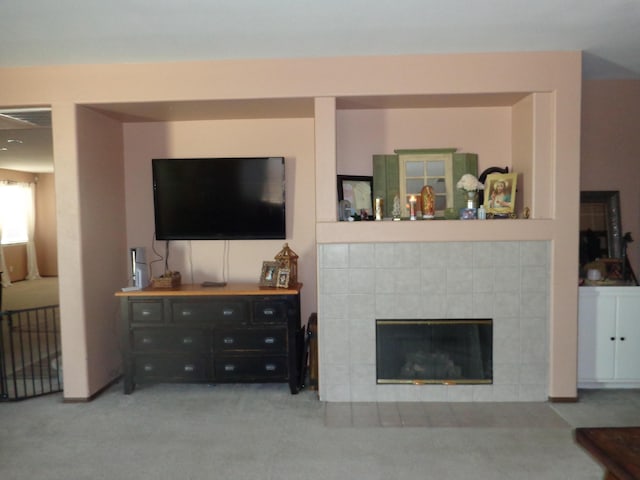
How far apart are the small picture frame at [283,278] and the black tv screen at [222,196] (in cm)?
39

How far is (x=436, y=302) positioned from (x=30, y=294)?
811 centimetres

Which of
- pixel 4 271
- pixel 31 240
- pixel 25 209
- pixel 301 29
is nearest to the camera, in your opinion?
pixel 301 29

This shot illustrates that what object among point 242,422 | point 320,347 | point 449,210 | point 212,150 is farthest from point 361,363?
point 212,150

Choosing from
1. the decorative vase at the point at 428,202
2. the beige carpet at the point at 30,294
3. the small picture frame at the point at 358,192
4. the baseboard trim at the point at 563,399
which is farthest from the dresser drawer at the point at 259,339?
the beige carpet at the point at 30,294

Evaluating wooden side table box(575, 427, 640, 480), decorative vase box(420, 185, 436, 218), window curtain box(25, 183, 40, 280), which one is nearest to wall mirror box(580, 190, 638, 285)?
decorative vase box(420, 185, 436, 218)

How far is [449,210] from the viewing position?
3943 millimetres

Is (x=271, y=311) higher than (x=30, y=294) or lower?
higher

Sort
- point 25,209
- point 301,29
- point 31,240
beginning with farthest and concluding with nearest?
1. point 31,240
2. point 25,209
3. point 301,29

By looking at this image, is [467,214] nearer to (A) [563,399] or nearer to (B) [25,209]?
(A) [563,399]

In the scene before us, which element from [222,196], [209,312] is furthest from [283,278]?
[222,196]

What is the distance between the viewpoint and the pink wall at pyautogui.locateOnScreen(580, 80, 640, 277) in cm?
418

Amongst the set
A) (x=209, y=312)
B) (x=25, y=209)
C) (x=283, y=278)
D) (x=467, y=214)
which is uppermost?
(x=25, y=209)

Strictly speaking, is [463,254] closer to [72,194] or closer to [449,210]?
[449,210]

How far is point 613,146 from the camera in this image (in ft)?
13.8
